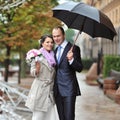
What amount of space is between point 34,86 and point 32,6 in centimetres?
888

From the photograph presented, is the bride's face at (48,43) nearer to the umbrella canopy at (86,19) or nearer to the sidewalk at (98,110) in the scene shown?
the umbrella canopy at (86,19)

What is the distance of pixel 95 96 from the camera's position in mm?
19062

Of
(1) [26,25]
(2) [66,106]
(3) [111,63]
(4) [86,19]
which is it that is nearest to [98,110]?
(1) [26,25]

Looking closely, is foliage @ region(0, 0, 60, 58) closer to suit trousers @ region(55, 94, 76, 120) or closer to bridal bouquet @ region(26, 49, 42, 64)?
bridal bouquet @ region(26, 49, 42, 64)

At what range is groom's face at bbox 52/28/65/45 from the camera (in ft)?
22.5

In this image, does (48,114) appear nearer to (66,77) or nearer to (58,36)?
(66,77)

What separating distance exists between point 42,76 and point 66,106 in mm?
534

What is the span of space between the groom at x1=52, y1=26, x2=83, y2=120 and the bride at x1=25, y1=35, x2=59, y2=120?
11cm

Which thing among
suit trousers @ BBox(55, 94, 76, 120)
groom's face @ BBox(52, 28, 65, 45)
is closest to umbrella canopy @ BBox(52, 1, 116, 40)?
groom's face @ BBox(52, 28, 65, 45)

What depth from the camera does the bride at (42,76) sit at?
6.97 m

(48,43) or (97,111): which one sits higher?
(48,43)

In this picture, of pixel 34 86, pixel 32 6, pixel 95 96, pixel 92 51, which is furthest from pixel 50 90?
pixel 92 51

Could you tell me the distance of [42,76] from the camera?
7035 millimetres

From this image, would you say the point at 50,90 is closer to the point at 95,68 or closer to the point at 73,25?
the point at 73,25
